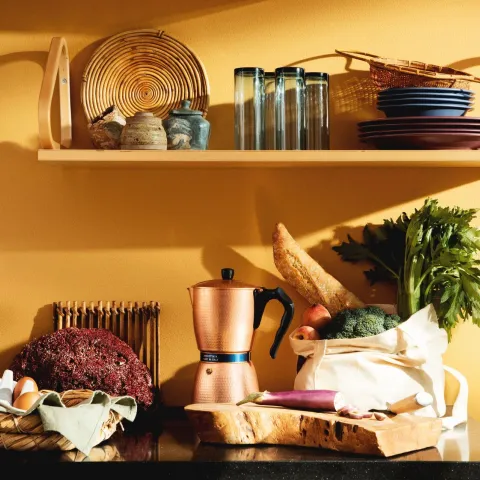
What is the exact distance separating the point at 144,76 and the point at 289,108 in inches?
15.2

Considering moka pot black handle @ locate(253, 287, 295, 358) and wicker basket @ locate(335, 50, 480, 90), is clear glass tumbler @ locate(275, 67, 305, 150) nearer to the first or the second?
wicker basket @ locate(335, 50, 480, 90)

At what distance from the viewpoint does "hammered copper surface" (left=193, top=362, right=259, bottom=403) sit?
6.93 feet

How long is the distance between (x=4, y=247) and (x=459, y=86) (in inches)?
46.4

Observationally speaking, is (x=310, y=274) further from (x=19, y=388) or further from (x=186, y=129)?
(x=19, y=388)

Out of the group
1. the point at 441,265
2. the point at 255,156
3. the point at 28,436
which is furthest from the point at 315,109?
the point at 28,436

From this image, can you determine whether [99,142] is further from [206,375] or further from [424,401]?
[424,401]

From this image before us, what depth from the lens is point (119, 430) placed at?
2.08 meters

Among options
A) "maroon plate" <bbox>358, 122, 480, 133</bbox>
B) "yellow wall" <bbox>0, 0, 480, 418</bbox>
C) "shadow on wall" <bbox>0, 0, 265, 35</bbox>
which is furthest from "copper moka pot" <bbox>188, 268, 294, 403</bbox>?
"shadow on wall" <bbox>0, 0, 265, 35</bbox>

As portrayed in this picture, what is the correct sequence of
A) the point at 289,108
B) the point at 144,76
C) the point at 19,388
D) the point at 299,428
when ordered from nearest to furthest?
the point at 299,428
the point at 19,388
the point at 289,108
the point at 144,76

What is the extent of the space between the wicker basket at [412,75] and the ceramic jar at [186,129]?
43cm

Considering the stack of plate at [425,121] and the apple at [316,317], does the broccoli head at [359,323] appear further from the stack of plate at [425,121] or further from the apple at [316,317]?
the stack of plate at [425,121]

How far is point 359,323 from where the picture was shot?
2.13 metres

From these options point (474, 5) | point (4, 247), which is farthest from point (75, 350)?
point (474, 5)

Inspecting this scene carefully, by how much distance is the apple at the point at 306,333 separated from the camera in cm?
217
